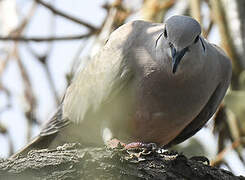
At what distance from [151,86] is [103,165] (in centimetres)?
129

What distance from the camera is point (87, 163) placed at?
11.6 feet

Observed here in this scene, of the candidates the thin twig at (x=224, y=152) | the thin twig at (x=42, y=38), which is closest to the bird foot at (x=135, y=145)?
the thin twig at (x=224, y=152)

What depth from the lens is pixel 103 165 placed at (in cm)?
354

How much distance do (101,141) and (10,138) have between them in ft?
3.76

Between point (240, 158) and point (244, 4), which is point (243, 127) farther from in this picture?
point (244, 4)

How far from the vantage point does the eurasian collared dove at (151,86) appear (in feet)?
14.8

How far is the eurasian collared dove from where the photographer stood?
177 inches

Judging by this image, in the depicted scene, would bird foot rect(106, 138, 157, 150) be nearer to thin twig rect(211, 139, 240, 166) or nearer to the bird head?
the bird head

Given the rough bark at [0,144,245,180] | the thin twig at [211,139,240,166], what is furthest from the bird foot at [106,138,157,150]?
the thin twig at [211,139,240,166]

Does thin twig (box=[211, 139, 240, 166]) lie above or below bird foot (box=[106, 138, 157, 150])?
below

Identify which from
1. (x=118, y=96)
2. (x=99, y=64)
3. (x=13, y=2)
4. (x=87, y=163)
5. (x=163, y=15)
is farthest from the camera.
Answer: (x=13, y=2)

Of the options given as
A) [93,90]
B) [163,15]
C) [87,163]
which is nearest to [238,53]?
[163,15]

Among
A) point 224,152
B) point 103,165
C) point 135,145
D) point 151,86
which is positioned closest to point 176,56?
point 151,86

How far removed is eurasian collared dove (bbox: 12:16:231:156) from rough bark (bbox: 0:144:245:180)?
723mm
